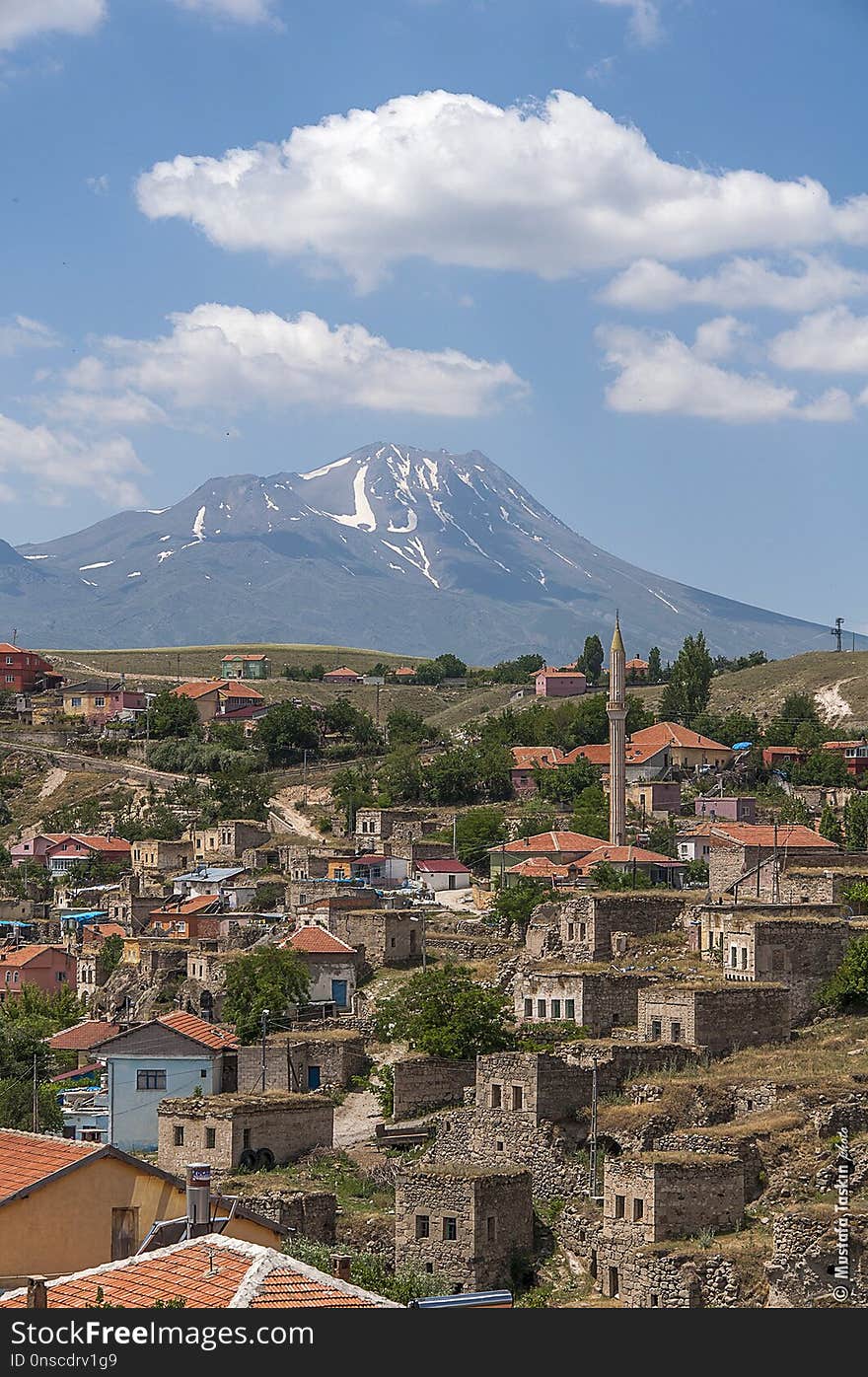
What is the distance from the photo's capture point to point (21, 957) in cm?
5738

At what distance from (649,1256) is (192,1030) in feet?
45.1

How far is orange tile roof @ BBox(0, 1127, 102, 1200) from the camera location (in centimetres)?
1753

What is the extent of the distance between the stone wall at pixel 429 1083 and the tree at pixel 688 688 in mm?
59394

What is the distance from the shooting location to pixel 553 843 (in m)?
59.5

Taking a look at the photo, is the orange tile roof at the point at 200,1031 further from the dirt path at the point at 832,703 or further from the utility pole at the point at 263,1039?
the dirt path at the point at 832,703

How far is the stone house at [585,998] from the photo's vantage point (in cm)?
3247

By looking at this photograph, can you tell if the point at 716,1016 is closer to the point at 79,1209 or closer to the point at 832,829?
the point at 79,1209

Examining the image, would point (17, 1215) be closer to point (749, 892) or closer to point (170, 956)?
point (749, 892)

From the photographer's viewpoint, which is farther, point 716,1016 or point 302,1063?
point 302,1063

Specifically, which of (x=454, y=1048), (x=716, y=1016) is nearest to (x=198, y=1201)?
(x=716, y=1016)

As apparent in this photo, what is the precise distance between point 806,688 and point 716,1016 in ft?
241

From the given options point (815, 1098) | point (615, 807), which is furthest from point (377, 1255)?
point (615, 807)

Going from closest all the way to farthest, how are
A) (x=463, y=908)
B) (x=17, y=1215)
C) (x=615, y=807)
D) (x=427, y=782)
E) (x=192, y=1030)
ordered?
(x=17, y=1215) < (x=192, y=1030) < (x=463, y=908) < (x=615, y=807) < (x=427, y=782)

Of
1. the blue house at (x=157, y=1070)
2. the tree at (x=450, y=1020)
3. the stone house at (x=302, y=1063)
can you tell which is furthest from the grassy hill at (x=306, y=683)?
the blue house at (x=157, y=1070)
